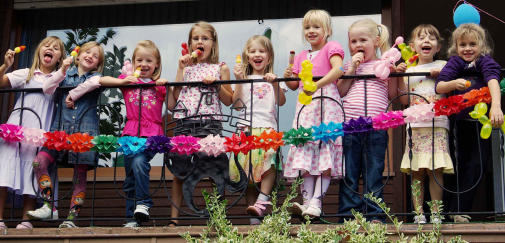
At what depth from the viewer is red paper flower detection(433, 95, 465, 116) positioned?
211 inches

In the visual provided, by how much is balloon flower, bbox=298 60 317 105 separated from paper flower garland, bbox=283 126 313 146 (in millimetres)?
208

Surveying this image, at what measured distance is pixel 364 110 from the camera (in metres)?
5.64

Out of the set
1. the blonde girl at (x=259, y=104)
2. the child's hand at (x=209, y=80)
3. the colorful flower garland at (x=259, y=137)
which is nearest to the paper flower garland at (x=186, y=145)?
the colorful flower garland at (x=259, y=137)

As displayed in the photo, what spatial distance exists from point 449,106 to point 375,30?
0.84 meters

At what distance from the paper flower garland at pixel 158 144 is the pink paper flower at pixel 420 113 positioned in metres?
1.75

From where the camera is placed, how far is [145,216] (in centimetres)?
554

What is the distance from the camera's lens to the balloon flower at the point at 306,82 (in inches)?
211

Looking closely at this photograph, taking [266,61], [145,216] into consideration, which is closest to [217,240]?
[145,216]

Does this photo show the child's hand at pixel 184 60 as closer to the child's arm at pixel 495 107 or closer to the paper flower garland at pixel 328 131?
the paper flower garland at pixel 328 131

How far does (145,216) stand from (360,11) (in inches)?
139

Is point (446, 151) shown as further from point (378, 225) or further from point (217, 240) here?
point (217, 240)

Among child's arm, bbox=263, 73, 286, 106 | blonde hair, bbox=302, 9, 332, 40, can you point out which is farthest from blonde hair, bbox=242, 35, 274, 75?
blonde hair, bbox=302, 9, 332, 40

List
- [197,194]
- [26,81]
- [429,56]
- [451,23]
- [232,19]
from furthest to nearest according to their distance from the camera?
[451,23] → [232,19] → [197,194] → [26,81] → [429,56]

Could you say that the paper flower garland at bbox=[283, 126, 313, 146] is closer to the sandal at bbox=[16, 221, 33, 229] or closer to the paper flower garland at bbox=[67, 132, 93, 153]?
the paper flower garland at bbox=[67, 132, 93, 153]
